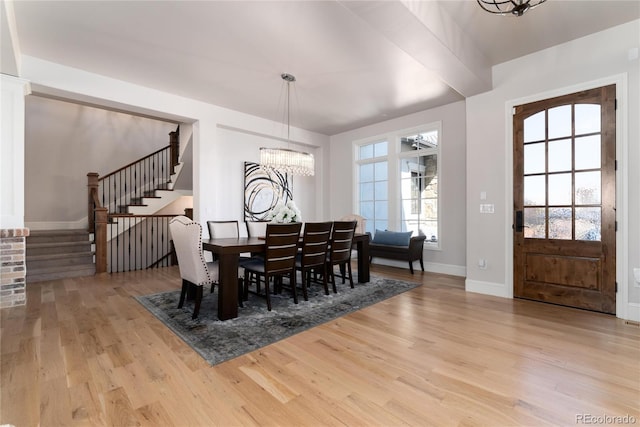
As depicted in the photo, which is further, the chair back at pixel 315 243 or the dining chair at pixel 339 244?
the dining chair at pixel 339 244

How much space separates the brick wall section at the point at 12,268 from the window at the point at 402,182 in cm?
538

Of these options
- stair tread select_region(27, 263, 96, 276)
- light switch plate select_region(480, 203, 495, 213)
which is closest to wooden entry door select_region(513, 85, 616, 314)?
light switch plate select_region(480, 203, 495, 213)

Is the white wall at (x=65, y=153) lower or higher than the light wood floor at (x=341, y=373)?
higher

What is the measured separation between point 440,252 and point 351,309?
2.70 metres

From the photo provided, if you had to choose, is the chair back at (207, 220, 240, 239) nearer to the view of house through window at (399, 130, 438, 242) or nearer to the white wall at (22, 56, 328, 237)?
the white wall at (22, 56, 328, 237)

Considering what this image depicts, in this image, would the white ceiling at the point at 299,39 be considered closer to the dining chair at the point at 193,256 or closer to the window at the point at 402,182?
the window at the point at 402,182

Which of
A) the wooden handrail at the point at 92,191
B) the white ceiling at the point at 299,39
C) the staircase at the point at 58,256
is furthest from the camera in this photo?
the wooden handrail at the point at 92,191

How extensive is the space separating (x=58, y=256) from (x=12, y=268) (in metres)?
1.75

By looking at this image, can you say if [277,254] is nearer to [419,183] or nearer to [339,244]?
[339,244]

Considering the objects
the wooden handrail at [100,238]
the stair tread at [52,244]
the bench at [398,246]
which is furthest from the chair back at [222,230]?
the stair tread at [52,244]

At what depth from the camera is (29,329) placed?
2613 mm

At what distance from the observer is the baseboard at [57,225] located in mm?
6145

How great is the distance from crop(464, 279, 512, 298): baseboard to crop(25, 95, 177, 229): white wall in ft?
25.6

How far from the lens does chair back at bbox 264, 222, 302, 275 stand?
3.09m
